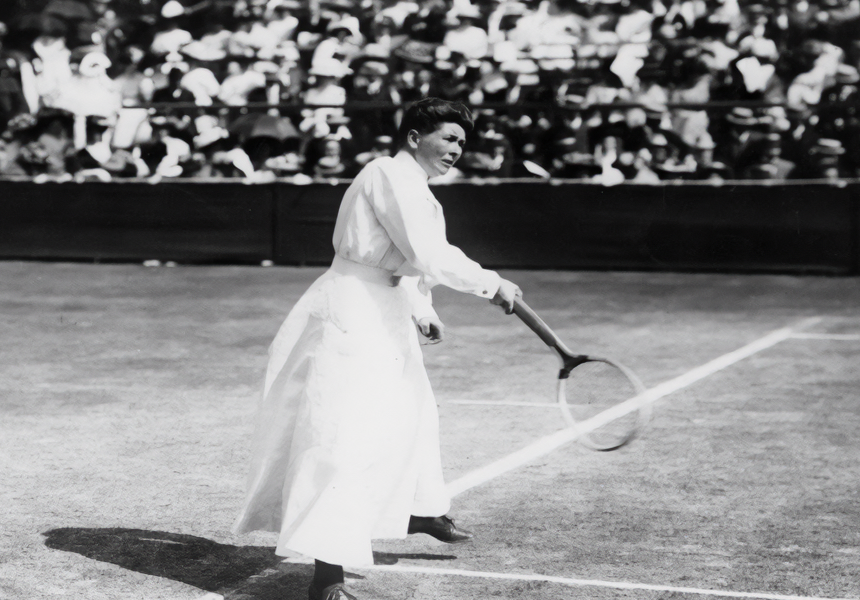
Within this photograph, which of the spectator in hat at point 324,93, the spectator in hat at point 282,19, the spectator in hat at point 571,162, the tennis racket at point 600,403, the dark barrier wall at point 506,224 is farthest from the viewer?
the spectator in hat at point 282,19

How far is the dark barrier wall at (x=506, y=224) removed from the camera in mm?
16266

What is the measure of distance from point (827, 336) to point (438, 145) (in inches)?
308

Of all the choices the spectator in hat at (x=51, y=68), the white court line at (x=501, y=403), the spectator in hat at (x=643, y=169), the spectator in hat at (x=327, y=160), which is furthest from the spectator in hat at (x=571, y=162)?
the white court line at (x=501, y=403)

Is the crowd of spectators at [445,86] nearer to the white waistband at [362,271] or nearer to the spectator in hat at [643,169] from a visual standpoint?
the spectator in hat at [643,169]

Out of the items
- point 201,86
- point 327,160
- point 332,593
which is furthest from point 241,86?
point 332,593

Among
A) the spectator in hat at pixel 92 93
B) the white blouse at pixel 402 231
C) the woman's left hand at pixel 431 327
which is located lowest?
the spectator in hat at pixel 92 93

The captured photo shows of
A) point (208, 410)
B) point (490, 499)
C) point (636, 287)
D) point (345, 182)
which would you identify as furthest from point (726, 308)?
point (490, 499)

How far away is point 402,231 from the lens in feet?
15.5

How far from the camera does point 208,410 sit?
8.57 metres

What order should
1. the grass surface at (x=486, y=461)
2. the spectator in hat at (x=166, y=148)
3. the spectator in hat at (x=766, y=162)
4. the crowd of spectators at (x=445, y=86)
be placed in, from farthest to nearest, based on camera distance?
the spectator in hat at (x=166, y=148)
the crowd of spectators at (x=445, y=86)
the spectator in hat at (x=766, y=162)
the grass surface at (x=486, y=461)

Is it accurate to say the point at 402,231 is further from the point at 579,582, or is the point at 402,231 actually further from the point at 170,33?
the point at 170,33

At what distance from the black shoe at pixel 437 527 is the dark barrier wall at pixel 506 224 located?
37.7ft

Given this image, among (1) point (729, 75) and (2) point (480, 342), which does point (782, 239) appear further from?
(2) point (480, 342)

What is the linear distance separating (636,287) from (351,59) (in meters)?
5.25
